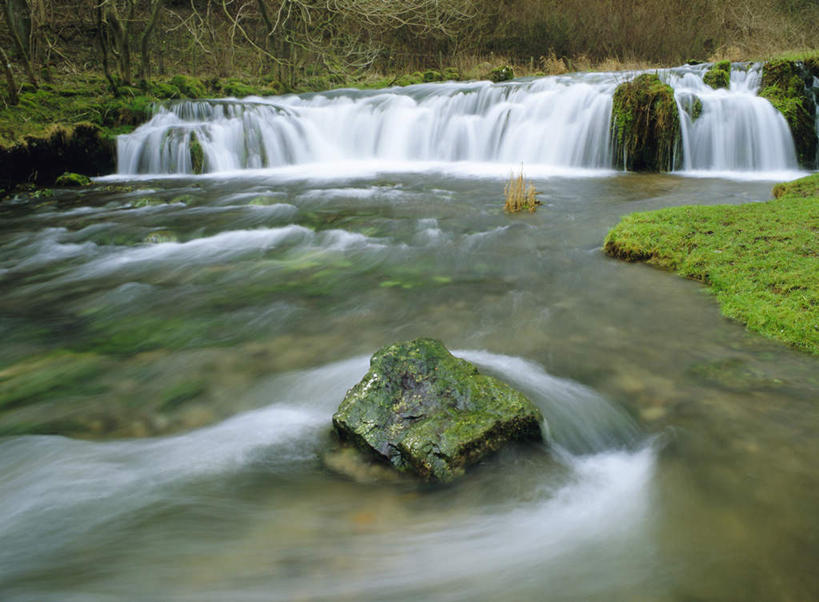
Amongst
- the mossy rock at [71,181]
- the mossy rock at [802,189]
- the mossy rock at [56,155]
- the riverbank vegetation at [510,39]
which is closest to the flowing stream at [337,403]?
the mossy rock at [802,189]

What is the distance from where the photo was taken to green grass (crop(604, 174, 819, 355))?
3570mm

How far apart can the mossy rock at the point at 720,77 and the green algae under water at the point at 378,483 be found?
9.68m

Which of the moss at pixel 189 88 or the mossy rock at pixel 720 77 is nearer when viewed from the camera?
the mossy rock at pixel 720 77

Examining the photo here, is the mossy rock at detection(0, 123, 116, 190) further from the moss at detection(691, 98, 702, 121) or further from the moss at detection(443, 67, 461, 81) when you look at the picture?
the moss at detection(691, 98, 702, 121)

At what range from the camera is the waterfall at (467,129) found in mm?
11078

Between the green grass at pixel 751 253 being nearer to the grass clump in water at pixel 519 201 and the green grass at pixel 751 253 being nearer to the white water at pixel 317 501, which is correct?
the white water at pixel 317 501

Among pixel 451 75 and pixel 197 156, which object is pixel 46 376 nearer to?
pixel 197 156

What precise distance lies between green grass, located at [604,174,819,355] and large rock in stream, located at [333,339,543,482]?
7.02ft

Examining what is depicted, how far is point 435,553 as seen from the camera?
79.9 inches

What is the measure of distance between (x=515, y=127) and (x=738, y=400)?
1163 cm

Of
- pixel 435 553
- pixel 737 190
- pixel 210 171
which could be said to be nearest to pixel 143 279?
pixel 435 553

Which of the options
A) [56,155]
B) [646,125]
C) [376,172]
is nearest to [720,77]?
[646,125]

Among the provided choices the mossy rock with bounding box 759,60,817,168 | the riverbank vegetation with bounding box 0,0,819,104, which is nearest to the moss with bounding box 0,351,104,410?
the mossy rock with bounding box 759,60,817,168

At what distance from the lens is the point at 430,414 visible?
2502 mm
